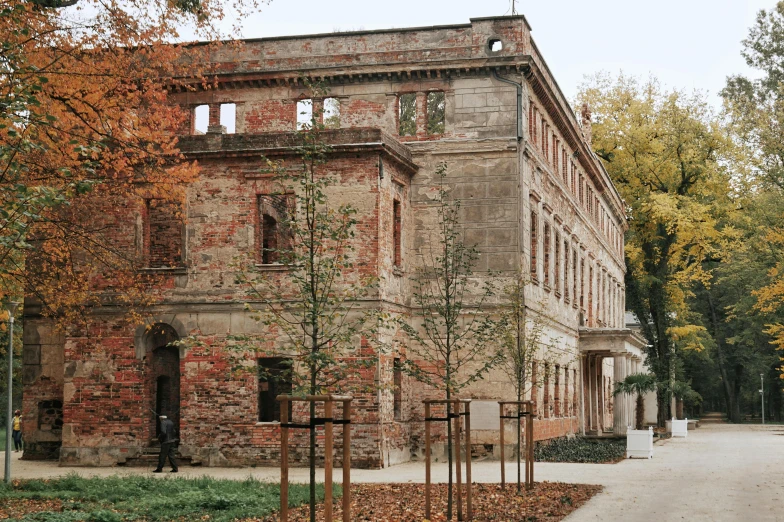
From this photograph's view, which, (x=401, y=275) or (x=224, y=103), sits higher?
(x=224, y=103)

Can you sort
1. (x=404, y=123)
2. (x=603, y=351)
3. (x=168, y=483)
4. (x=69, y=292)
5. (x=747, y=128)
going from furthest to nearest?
(x=404, y=123) < (x=603, y=351) < (x=747, y=128) < (x=69, y=292) < (x=168, y=483)

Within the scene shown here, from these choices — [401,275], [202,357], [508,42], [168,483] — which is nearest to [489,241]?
[401,275]

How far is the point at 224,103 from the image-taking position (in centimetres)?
3198

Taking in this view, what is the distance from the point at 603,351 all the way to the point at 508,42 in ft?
48.9

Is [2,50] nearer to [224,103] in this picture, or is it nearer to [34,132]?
[34,132]

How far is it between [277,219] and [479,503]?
11.6m

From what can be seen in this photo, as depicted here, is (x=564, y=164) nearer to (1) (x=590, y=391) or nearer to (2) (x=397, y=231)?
(1) (x=590, y=391)

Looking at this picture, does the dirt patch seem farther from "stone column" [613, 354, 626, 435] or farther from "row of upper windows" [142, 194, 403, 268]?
"stone column" [613, 354, 626, 435]

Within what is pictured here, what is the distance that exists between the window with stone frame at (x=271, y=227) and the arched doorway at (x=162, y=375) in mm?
3117

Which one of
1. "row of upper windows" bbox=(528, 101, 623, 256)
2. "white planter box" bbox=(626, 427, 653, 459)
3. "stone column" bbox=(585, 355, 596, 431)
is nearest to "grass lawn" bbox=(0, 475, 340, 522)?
"white planter box" bbox=(626, 427, 653, 459)

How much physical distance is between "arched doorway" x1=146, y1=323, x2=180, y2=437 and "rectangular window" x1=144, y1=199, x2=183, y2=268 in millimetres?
1749

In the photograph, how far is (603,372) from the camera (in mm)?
49219

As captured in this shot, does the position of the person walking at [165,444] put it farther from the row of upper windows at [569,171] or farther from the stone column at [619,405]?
the stone column at [619,405]

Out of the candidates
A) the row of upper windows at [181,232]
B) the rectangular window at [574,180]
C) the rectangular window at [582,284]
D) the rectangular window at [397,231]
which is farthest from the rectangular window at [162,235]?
the rectangular window at [582,284]
